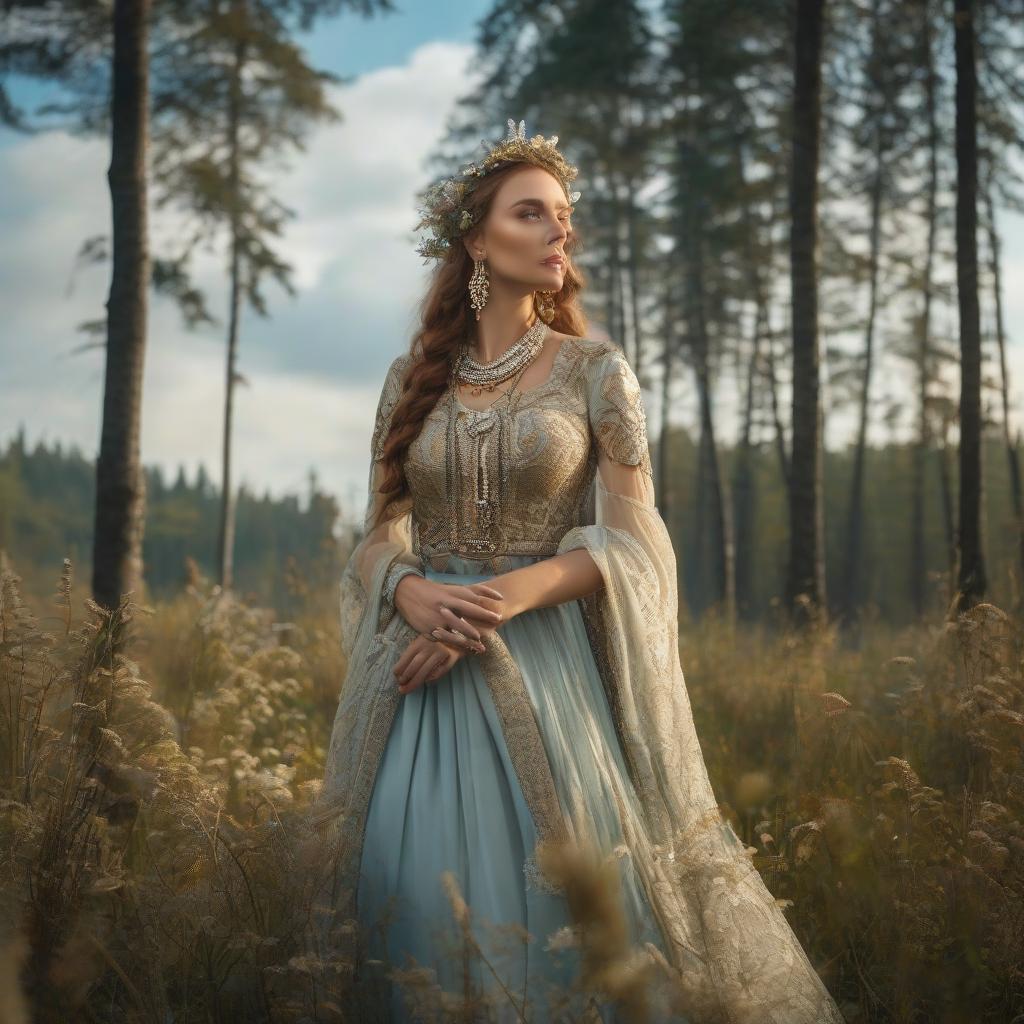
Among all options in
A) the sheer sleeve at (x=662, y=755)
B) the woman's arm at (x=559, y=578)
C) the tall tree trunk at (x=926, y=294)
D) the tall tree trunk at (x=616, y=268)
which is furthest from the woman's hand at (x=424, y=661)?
the tall tree trunk at (x=616, y=268)

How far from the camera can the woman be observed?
8.14 ft

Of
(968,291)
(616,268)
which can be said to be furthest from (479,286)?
(616,268)

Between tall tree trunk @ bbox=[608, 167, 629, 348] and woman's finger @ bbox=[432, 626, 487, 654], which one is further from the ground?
tall tree trunk @ bbox=[608, 167, 629, 348]

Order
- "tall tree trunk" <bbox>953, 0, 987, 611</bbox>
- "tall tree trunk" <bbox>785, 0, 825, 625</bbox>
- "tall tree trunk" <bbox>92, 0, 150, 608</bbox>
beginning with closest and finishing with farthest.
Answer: "tall tree trunk" <bbox>92, 0, 150, 608</bbox>, "tall tree trunk" <bbox>785, 0, 825, 625</bbox>, "tall tree trunk" <bbox>953, 0, 987, 611</bbox>

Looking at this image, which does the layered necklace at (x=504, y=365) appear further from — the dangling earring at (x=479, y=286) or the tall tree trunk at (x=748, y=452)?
the tall tree trunk at (x=748, y=452)

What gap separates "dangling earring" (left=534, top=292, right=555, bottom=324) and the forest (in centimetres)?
146

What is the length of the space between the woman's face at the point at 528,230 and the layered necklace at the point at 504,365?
153 mm

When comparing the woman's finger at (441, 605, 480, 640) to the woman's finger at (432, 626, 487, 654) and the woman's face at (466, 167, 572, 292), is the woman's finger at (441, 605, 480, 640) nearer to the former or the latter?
the woman's finger at (432, 626, 487, 654)

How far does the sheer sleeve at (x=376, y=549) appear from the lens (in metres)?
3.00

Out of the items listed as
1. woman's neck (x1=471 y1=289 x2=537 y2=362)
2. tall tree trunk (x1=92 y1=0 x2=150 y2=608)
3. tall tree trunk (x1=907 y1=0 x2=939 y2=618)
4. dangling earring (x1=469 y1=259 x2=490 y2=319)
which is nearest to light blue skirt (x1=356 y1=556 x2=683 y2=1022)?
woman's neck (x1=471 y1=289 x2=537 y2=362)

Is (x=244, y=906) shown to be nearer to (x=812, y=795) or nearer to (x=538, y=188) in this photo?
(x=812, y=795)

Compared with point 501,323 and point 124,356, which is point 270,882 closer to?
point 501,323

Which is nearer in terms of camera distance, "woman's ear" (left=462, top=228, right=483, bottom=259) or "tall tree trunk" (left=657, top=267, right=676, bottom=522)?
"woman's ear" (left=462, top=228, right=483, bottom=259)

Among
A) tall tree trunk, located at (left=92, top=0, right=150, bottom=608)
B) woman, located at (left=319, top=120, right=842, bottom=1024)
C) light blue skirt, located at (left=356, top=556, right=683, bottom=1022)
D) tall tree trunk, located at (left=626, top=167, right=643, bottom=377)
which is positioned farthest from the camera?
tall tree trunk, located at (left=626, top=167, right=643, bottom=377)
